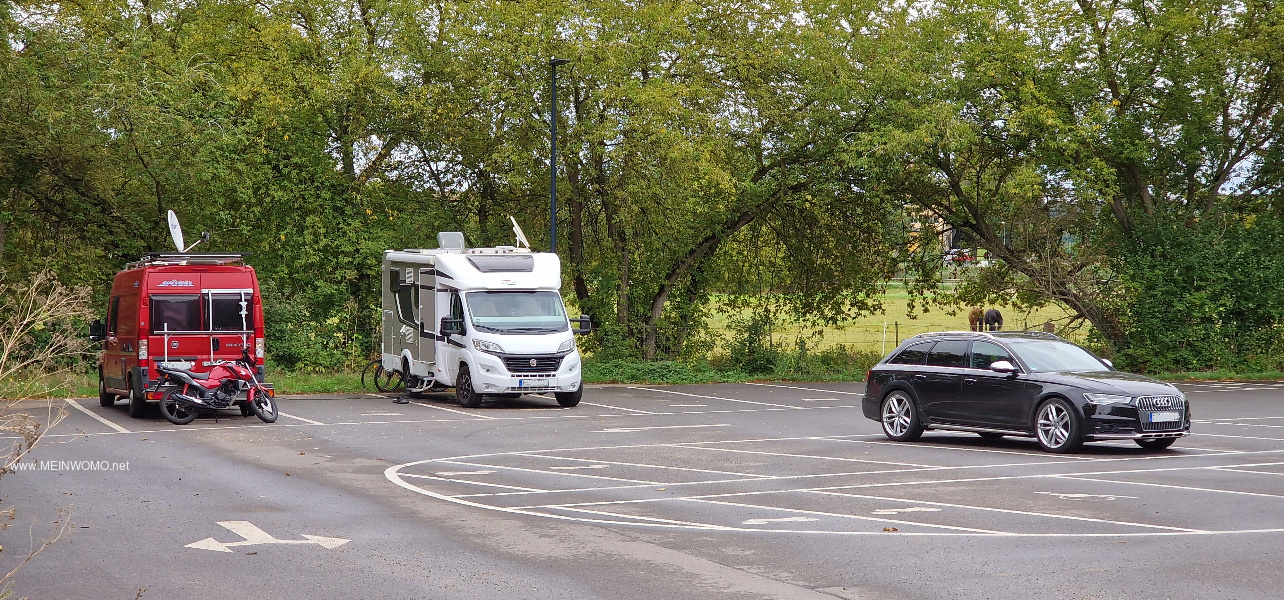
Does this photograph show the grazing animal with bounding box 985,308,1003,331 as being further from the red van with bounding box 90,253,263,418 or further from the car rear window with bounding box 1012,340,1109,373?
the red van with bounding box 90,253,263,418

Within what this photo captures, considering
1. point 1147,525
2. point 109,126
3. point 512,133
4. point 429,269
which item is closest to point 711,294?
point 512,133

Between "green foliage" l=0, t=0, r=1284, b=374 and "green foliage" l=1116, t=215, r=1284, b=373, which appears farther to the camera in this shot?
"green foliage" l=1116, t=215, r=1284, b=373

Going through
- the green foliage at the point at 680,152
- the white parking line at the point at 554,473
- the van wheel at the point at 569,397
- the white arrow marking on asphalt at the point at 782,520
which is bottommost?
the white arrow marking on asphalt at the point at 782,520

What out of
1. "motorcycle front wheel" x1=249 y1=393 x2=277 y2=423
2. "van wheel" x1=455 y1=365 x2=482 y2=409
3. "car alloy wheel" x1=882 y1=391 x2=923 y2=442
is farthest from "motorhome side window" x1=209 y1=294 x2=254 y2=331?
"car alloy wheel" x1=882 y1=391 x2=923 y2=442

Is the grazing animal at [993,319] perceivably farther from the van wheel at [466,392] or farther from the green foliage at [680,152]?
the van wheel at [466,392]

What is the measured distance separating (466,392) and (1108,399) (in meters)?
11.4

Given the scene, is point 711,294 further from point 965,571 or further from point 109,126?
point 965,571

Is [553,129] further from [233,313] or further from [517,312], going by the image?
[233,313]

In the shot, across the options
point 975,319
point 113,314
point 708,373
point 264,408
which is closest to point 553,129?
point 708,373

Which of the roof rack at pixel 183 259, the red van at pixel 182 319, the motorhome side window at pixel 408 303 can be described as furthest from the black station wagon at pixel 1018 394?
the roof rack at pixel 183 259

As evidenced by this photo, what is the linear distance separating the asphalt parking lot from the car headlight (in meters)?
0.62

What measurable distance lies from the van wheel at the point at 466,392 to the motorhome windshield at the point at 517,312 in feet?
2.76

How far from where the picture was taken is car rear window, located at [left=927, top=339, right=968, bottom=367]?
54.1 feet

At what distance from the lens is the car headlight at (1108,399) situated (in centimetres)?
1489
